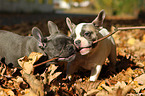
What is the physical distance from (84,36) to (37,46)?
1.61ft

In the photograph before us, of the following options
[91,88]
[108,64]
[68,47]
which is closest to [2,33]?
[68,47]

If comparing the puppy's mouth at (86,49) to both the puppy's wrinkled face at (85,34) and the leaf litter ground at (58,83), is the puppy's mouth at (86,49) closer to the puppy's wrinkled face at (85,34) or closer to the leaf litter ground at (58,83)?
the puppy's wrinkled face at (85,34)

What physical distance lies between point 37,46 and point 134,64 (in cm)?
138

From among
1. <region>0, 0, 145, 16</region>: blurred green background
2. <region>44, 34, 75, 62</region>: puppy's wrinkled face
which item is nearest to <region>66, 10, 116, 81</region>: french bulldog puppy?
<region>44, 34, 75, 62</region>: puppy's wrinkled face

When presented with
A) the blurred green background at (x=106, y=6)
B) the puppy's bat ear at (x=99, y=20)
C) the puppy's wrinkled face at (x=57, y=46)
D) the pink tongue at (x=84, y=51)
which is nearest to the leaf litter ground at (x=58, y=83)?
the puppy's wrinkled face at (x=57, y=46)

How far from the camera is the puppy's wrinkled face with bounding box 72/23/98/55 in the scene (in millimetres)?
1897

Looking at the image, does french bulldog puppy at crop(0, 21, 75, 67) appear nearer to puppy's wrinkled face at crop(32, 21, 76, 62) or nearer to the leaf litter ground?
puppy's wrinkled face at crop(32, 21, 76, 62)

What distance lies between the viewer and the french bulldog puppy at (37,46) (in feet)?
5.92

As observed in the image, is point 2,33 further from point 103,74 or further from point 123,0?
point 123,0

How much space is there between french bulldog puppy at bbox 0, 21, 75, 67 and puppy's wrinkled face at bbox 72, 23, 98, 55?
3.6 inches

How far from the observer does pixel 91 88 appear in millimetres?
1587

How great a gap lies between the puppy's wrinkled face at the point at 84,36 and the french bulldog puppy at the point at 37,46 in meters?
0.09

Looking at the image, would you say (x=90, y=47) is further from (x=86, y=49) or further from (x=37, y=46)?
(x=37, y=46)

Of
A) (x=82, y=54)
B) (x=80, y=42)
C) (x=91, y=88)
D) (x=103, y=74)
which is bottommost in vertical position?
(x=103, y=74)
